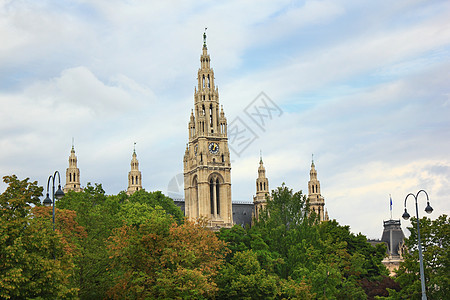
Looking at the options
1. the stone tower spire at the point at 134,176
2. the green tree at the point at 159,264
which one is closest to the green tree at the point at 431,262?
the green tree at the point at 159,264

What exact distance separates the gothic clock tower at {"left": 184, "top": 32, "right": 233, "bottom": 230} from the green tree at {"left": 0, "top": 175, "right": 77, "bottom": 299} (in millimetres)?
97242

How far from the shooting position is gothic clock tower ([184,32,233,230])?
142 metres

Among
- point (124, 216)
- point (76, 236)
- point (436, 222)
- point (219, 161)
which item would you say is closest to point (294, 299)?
point (436, 222)

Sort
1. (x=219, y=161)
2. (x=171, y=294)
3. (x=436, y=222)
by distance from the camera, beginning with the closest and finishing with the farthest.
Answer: (x=171, y=294) → (x=436, y=222) → (x=219, y=161)

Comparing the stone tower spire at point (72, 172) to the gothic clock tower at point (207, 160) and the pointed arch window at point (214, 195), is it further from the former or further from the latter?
the pointed arch window at point (214, 195)

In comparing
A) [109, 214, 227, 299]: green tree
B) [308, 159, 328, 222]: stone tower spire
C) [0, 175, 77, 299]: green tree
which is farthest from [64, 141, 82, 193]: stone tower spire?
[0, 175, 77, 299]: green tree

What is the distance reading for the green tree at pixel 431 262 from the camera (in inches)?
2023

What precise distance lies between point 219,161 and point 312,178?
4349cm

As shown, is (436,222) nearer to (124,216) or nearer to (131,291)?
(131,291)

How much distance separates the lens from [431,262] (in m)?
52.6

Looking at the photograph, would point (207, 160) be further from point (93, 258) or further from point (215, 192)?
point (93, 258)

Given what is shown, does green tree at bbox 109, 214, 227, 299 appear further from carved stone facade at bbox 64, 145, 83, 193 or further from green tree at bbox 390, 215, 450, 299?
carved stone facade at bbox 64, 145, 83, 193

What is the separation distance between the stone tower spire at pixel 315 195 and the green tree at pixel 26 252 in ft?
453

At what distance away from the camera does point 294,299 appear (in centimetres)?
5709
